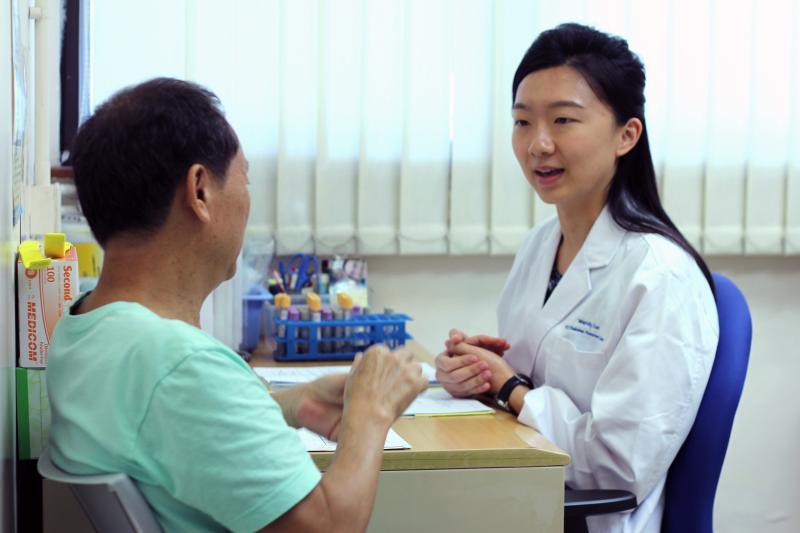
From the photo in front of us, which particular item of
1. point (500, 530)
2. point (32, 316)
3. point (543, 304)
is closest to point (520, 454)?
point (500, 530)

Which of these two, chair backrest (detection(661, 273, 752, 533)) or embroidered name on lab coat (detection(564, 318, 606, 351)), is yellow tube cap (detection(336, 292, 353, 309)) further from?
chair backrest (detection(661, 273, 752, 533))

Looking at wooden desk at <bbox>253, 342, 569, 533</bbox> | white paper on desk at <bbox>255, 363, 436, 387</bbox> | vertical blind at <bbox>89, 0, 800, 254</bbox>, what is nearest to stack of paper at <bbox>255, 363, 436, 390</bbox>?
white paper on desk at <bbox>255, 363, 436, 387</bbox>

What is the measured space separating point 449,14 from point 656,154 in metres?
0.66

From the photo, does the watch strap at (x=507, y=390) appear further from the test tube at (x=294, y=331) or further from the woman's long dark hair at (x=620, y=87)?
the test tube at (x=294, y=331)

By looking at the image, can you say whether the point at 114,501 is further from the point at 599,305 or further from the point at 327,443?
the point at 599,305

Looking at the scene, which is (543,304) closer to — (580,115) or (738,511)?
(580,115)

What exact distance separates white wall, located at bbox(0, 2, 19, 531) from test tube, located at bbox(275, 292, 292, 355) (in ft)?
2.78

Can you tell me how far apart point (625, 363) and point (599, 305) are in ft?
0.58

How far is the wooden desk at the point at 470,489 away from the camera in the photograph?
129cm

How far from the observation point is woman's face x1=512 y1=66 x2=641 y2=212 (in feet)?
5.65

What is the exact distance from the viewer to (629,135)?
175 centimetres

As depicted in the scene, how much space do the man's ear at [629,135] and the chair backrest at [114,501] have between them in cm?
118

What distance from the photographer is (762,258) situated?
2.63 meters

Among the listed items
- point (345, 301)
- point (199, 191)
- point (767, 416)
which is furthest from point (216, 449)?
point (767, 416)
